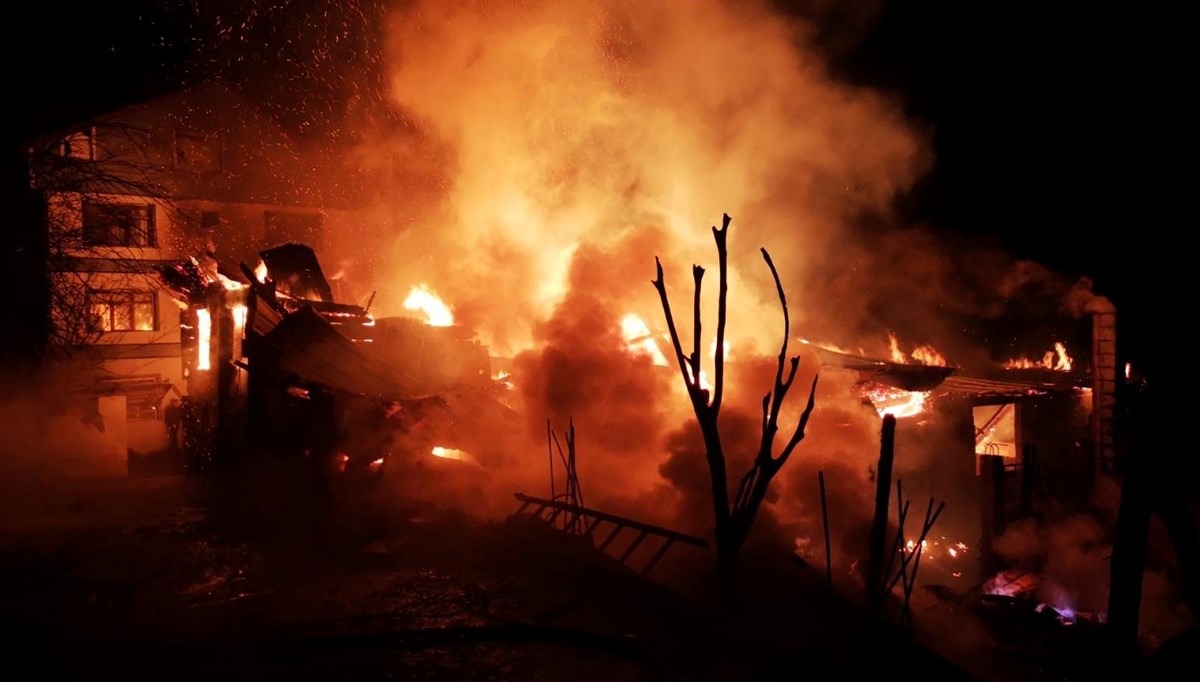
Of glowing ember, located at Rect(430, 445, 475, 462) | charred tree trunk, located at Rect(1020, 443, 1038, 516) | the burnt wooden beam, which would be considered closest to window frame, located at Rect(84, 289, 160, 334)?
glowing ember, located at Rect(430, 445, 475, 462)

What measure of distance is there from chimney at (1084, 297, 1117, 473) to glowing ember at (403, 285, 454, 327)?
18492 millimetres

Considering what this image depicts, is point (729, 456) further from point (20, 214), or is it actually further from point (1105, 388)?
point (20, 214)

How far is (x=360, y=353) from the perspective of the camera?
48.0 feet

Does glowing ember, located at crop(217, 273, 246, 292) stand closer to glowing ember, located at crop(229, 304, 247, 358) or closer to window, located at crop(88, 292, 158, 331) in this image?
glowing ember, located at crop(229, 304, 247, 358)

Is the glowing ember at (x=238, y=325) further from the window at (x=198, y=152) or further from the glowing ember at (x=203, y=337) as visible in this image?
the window at (x=198, y=152)

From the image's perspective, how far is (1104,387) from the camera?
46.3 ft

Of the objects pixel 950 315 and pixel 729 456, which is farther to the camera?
pixel 950 315

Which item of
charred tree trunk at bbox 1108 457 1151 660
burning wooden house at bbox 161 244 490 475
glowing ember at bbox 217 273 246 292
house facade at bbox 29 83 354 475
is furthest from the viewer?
house facade at bbox 29 83 354 475

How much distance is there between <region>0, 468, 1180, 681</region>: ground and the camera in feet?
19.7

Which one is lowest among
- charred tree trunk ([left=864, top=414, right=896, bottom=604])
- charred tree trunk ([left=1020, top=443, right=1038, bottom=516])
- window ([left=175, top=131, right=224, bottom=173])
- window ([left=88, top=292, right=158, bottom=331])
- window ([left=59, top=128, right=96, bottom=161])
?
charred tree trunk ([left=1020, top=443, right=1038, bottom=516])

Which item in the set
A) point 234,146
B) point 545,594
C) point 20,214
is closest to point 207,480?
point 20,214

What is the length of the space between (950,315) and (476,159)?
18.6 m

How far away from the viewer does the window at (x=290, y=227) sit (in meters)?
29.5

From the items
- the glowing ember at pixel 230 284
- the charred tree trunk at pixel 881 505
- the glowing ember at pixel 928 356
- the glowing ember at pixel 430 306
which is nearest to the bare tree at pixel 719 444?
the charred tree trunk at pixel 881 505
